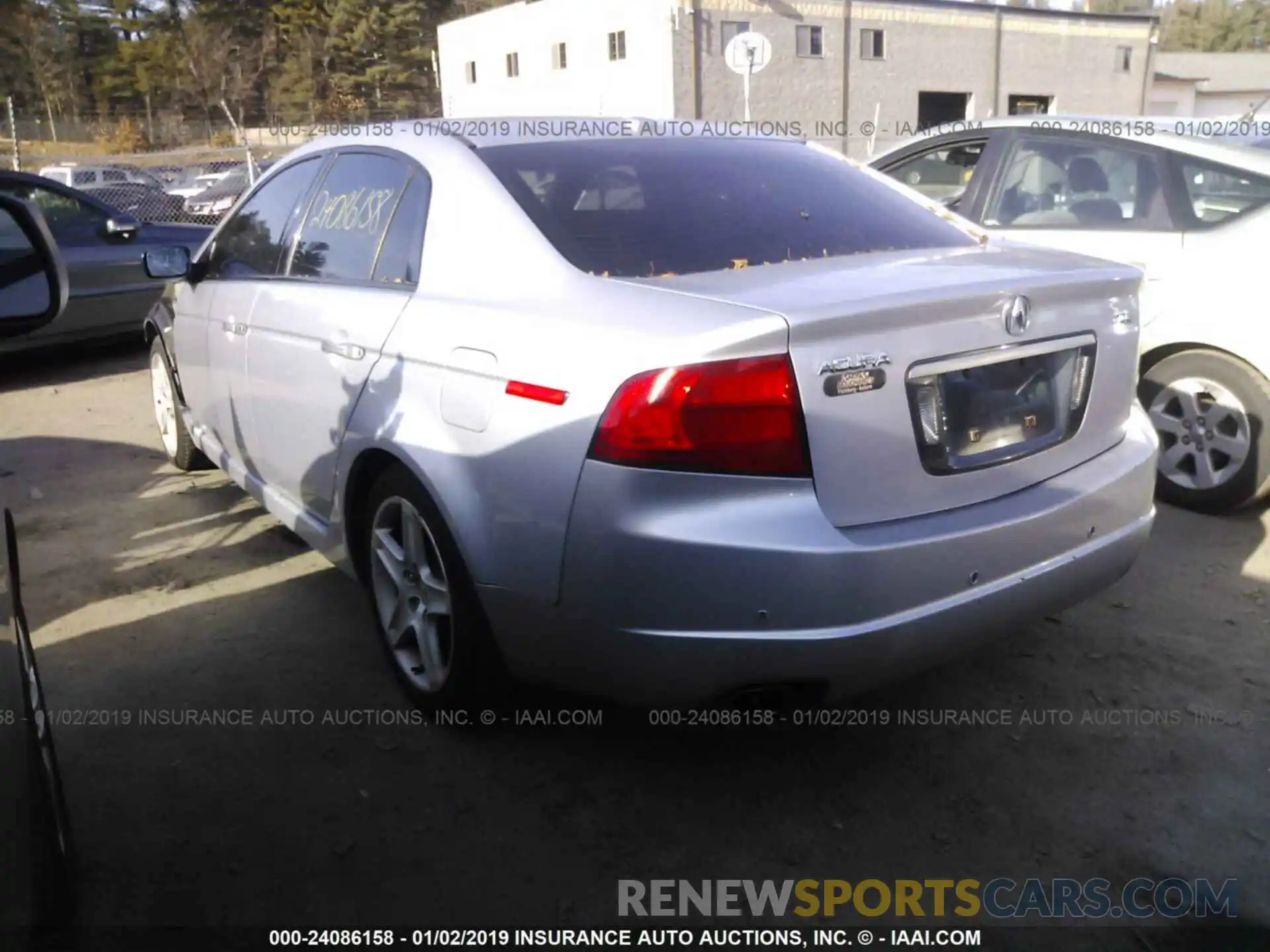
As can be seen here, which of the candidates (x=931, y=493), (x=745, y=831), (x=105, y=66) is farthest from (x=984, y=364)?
(x=105, y=66)

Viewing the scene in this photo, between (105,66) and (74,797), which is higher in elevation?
(105,66)

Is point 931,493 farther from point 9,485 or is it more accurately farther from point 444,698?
point 9,485

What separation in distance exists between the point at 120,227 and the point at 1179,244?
782 cm

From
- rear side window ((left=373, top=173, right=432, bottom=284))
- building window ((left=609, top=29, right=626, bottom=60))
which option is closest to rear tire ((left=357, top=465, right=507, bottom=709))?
rear side window ((left=373, top=173, right=432, bottom=284))

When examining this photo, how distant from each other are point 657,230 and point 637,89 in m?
33.5

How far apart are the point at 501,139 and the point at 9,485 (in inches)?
144

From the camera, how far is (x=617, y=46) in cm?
3488

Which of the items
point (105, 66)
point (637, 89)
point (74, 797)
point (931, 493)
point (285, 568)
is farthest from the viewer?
point (105, 66)

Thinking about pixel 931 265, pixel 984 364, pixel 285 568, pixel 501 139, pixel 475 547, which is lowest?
pixel 285 568

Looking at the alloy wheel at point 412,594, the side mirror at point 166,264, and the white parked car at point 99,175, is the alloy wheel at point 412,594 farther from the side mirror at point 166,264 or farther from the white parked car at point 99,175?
the white parked car at point 99,175

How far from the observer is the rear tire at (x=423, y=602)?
2.81 meters

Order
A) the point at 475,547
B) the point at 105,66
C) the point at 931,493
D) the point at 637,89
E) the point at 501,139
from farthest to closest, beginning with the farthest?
1. the point at 105,66
2. the point at 637,89
3. the point at 501,139
4. the point at 475,547
5. the point at 931,493

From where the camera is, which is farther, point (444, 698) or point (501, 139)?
point (501, 139)

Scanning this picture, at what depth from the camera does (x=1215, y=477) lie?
15.0 ft
